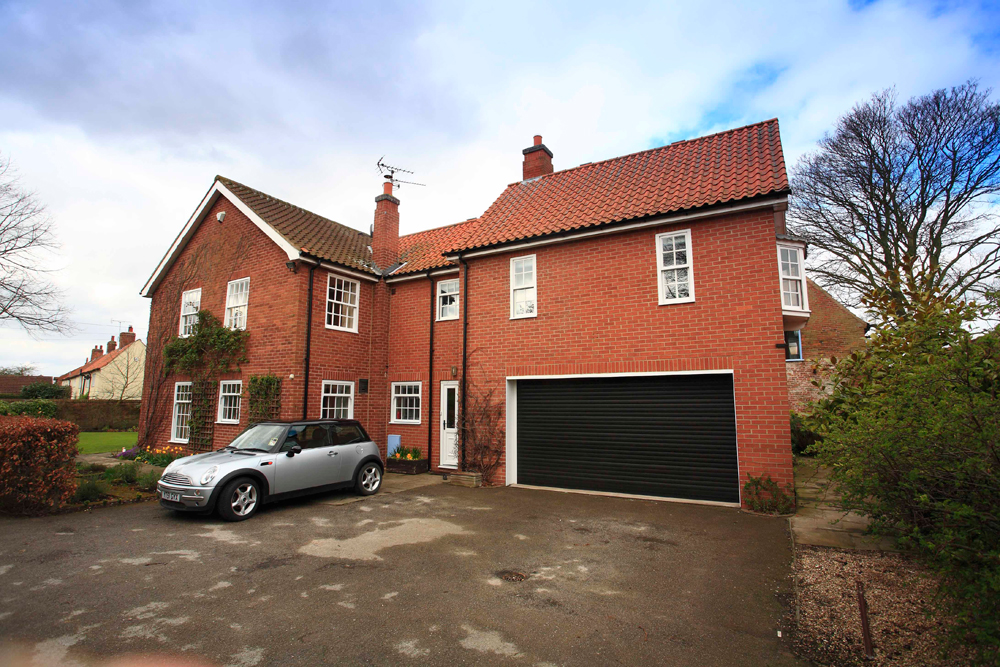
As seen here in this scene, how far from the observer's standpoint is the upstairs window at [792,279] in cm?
1530

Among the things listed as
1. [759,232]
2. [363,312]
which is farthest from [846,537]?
[363,312]

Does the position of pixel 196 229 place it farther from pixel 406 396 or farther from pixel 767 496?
pixel 767 496

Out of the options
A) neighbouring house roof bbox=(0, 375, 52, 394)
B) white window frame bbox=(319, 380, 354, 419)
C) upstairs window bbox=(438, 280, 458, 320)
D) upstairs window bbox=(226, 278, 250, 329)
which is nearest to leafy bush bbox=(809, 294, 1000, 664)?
upstairs window bbox=(438, 280, 458, 320)

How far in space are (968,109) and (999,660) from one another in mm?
21793

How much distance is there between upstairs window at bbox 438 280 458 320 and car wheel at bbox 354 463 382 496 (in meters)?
4.81

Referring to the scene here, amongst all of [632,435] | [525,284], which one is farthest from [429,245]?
[632,435]

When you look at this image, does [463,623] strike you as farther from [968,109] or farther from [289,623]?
[968,109]

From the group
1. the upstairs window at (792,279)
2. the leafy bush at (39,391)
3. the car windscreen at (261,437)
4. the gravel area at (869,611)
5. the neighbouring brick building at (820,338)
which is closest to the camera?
the gravel area at (869,611)

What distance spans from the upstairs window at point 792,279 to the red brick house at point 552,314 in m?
0.11

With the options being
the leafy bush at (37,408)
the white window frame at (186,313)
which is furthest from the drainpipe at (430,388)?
the leafy bush at (37,408)

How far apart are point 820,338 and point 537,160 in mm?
18291

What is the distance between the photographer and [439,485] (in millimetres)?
11297

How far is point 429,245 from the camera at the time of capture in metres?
16.2

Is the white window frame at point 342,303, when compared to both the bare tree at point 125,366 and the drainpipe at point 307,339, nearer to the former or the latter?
the drainpipe at point 307,339
